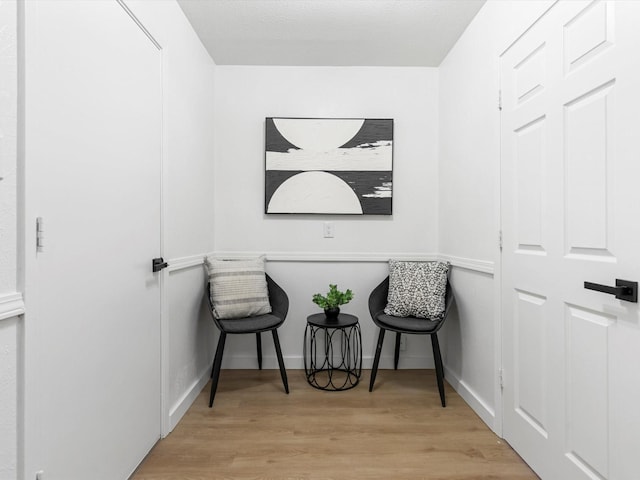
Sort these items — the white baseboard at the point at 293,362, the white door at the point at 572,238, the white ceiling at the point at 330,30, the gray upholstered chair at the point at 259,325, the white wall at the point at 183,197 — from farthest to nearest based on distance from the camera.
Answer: the white baseboard at the point at 293,362 < the gray upholstered chair at the point at 259,325 < the white ceiling at the point at 330,30 < the white wall at the point at 183,197 < the white door at the point at 572,238

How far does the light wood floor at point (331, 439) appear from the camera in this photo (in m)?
1.62

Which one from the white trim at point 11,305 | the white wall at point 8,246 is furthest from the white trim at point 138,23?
the white trim at point 11,305

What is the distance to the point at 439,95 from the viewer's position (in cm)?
286

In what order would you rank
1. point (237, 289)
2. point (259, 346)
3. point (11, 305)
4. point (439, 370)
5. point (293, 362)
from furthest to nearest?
point (293, 362), point (259, 346), point (237, 289), point (439, 370), point (11, 305)

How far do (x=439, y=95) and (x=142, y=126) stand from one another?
2.25 meters

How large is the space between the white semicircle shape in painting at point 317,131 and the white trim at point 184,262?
1.15 meters

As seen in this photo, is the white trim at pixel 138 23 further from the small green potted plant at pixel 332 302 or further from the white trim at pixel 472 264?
the white trim at pixel 472 264

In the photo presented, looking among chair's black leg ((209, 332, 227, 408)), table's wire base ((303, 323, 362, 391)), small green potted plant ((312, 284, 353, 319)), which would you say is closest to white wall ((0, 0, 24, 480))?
chair's black leg ((209, 332, 227, 408))

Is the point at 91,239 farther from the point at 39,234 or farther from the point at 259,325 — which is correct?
the point at 259,325

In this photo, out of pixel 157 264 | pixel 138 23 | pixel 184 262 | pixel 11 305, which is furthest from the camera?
pixel 184 262

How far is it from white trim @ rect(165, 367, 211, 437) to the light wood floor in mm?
44

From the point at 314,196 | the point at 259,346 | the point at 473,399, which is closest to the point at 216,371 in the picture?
the point at 259,346

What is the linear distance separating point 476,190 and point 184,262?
1.84m

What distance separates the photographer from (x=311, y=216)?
285 centimetres
